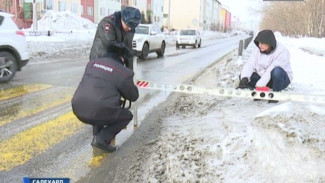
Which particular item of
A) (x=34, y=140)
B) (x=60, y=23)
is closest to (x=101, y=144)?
(x=34, y=140)

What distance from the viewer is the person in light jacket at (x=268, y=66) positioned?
5.80m

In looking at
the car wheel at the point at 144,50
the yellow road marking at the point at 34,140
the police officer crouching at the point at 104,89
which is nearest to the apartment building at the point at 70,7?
the car wheel at the point at 144,50

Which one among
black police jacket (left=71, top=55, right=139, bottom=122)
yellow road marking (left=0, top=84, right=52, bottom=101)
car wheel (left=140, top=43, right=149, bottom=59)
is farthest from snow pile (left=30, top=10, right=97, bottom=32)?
black police jacket (left=71, top=55, right=139, bottom=122)

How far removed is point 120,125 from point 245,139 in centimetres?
145

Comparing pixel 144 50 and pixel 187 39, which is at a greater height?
pixel 187 39

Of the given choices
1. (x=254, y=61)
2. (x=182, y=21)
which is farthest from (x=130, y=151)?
(x=182, y=21)

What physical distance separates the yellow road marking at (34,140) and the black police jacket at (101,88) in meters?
0.90

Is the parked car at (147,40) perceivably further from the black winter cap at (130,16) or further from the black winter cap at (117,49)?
the black winter cap at (117,49)

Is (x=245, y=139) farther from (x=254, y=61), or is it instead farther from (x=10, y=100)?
(x=10, y=100)

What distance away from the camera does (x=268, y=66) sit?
239 inches

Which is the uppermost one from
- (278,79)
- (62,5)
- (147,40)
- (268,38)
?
(62,5)

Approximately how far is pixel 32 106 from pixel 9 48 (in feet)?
8.96

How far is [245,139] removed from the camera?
4.07m

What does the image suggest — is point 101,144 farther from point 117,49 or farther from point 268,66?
point 268,66
